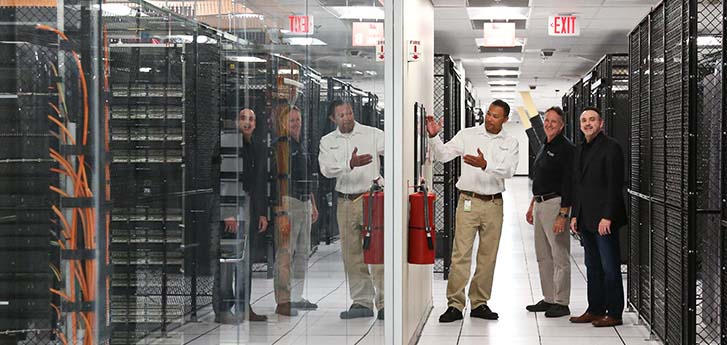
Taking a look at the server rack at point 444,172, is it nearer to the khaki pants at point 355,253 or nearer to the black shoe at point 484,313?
the black shoe at point 484,313

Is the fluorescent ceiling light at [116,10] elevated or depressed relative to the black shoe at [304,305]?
elevated

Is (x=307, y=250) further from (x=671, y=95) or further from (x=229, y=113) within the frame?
(x=671, y=95)

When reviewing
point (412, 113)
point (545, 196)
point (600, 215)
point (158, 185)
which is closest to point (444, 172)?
point (545, 196)

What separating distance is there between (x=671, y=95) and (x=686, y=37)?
1.96ft

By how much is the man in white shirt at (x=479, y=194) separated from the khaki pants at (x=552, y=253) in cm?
51

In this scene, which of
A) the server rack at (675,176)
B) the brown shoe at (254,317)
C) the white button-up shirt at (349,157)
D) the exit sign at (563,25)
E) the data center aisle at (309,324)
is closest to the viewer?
the data center aisle at (309,324)

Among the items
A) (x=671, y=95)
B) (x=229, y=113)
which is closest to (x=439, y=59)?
(x=671, y=95)

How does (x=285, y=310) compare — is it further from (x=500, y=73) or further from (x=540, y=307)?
(x=500, y=73)

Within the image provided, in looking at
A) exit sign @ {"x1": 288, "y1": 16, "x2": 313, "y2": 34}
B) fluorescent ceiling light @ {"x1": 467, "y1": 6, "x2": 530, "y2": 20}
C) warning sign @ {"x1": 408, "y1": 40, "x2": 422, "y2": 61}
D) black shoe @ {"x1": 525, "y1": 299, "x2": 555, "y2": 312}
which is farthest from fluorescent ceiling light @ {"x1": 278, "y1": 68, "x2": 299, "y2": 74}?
fluorescent ceiling light @ {"x1": 467, "y1": 6, "x2": 530, "y2": 20}

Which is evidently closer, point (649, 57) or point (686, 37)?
point (686, 37)

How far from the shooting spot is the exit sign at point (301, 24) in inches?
119

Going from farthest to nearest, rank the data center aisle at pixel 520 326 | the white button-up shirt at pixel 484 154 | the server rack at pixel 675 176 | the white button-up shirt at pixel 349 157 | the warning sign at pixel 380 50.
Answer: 1. the white button-up shirt at pixel 484 154
2. the data center aisle at pixel 520 326
3. the server rack at pixel 675 176
4. the warning sign at pixel 380 50
5. the white button-up shirt at pixel 349 157

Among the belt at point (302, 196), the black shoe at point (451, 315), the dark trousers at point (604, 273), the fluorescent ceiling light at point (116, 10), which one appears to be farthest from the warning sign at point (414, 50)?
the fluorescent ceiling light at point (116, 10)

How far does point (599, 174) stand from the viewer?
24.9ft
